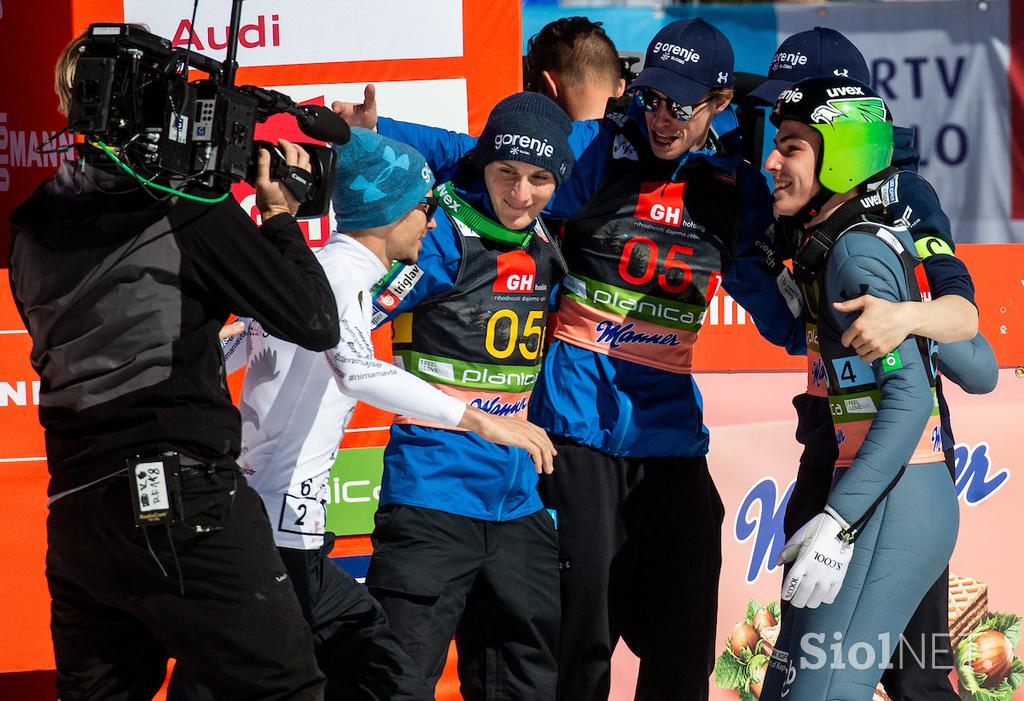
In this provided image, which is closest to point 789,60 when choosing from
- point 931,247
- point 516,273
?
point 931,247

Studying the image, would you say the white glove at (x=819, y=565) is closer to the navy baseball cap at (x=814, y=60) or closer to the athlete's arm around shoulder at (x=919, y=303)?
the athlete's arm around shoulder at (x=919, y=303)

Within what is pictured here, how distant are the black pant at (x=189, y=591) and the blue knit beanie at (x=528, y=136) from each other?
3.73ft

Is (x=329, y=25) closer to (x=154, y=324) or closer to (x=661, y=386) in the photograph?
(x=661, y=386)

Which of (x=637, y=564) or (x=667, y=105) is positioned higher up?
(x=667, y=105)

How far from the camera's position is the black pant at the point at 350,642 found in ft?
9.93

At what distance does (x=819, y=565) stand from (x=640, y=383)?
864 mm

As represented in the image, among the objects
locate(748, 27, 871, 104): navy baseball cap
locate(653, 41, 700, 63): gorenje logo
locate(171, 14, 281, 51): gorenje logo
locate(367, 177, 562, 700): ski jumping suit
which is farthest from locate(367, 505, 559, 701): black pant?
locate(171, 14, 281, 51): gorenje logo

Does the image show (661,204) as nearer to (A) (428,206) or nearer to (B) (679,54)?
(B) (679,54)

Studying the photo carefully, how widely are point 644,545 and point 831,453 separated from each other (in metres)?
0.58

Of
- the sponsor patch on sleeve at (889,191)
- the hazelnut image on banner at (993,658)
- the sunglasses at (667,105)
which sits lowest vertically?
the hazelnut image on banner at (993,658)

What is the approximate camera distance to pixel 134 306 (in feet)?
8.04

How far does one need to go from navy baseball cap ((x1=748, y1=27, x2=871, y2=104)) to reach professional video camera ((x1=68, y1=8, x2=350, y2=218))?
167 cm

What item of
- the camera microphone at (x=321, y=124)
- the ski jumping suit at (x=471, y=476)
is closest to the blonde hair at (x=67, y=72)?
the camera microphone at (x=321, y=124)

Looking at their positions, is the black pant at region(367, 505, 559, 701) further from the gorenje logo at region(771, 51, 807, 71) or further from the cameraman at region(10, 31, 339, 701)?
the gorenje logo at region(771, 51, 807, 71)
